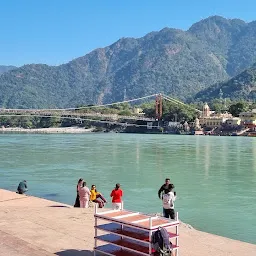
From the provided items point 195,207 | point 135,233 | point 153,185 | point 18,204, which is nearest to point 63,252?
point 135,233

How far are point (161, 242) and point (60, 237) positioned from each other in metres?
2.60

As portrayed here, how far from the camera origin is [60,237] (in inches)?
298

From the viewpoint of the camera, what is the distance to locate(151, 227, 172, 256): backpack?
18.0 feet

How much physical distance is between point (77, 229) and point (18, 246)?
1.78 m

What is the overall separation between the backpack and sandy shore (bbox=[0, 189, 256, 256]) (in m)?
1.34

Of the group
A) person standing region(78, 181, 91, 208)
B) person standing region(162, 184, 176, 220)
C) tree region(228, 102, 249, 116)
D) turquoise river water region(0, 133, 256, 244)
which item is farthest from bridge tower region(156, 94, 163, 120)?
person standing region(162, 184, 176, 220)

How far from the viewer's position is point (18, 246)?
21.5ft

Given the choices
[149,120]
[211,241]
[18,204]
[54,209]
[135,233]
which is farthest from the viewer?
[149,120]

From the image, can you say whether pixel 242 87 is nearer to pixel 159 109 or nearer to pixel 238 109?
pixel 238 109

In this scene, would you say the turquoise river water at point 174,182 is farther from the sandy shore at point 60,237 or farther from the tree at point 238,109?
the tree at point 238,109

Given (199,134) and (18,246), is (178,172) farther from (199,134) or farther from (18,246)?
(199,134)

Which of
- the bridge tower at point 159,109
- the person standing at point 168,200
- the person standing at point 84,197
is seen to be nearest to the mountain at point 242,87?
the bridge tower at point 159,109

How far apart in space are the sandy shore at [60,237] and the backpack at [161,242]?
4.38ft

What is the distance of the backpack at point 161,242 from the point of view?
550 cm
